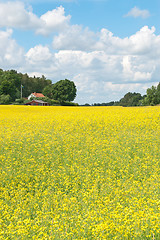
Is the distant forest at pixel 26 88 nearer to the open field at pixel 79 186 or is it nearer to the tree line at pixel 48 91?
the tree line at pixel 48 91

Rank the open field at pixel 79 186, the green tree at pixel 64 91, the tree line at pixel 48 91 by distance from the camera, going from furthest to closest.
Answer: the green tree at pixel 64 91, the tree line at pixel 48 91, the open field at pixel 79 186

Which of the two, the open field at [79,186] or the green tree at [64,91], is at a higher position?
the green tree at [64,91]

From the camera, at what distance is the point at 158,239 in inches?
204

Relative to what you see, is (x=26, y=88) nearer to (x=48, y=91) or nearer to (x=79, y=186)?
(x=48, y=91)

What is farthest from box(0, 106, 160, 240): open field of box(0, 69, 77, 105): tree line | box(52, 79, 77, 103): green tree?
box(52, 79, 77, 103): green tree

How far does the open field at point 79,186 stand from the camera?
5695 mm

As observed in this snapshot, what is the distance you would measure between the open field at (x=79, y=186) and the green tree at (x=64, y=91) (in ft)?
261

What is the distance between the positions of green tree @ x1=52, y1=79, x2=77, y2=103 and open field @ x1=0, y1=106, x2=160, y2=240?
7966 centimetres

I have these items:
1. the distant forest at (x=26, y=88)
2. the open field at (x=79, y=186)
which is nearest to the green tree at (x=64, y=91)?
the distant forest at (x=26, y=88)

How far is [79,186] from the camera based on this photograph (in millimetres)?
9812

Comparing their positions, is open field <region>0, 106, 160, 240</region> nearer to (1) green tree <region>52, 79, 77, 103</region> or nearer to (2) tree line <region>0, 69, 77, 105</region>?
(2) tree line <region>0, 69, 77, 105</region>

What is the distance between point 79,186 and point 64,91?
89208mm

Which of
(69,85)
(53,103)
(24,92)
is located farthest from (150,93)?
(24,92)

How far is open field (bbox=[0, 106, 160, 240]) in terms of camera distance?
5695mm
